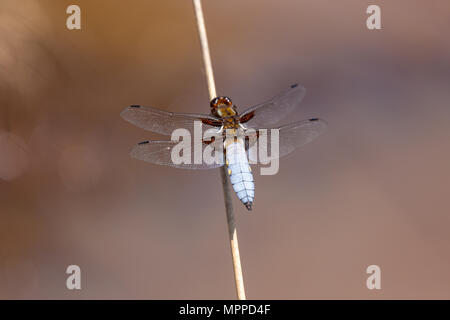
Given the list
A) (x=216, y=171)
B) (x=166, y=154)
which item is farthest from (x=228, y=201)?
(x=216, y=171)

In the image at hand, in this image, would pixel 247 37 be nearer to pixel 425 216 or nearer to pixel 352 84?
pixel 352 84

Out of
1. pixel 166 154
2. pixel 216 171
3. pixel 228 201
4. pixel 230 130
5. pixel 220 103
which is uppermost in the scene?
pixel 216 171

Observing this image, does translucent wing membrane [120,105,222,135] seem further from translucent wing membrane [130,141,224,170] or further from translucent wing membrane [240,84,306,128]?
translucent wing membrane [240,84,306,128]

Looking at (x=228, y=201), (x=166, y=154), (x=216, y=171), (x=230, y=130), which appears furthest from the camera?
(x=216, y=171)

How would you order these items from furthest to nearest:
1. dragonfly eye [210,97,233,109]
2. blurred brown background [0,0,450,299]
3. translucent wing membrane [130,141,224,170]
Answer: blurred brown background [0,0,450,299]
dragonfly eye [210,97,233,109]
translucent wing membrane [130,141,224,170]

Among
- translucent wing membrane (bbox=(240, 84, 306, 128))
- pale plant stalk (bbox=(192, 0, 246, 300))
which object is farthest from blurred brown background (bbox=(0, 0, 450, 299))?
pale plant stalk (bbox=(192, 0, 246, 300))

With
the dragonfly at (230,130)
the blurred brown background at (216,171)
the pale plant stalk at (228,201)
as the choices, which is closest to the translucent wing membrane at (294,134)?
the dragonfly at (230,130)

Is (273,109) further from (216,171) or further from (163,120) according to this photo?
(216,171)
